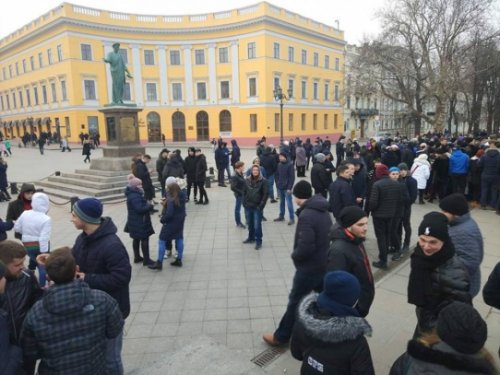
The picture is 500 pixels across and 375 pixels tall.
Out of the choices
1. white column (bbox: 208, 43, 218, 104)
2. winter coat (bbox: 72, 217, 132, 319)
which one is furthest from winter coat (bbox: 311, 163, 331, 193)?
white column (bbox: 208, 43, 218, 104)

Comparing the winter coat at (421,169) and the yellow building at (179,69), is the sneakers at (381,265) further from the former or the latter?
the yellow building at (179,69)

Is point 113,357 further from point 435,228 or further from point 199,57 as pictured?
point 199,57

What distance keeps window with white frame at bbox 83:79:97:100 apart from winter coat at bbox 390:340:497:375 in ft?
144

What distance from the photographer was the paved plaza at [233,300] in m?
4.25

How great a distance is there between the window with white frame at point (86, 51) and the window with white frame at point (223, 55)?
14.3 m

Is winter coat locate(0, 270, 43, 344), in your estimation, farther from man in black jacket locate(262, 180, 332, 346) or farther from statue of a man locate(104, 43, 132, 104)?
statue of a man locate(104, 43, 132, 104)

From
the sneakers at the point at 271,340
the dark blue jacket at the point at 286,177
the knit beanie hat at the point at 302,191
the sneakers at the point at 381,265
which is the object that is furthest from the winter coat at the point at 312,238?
the dark blue jacket at the point at 286,177

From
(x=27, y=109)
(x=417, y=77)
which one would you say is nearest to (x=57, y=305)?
(x=417, y=77)

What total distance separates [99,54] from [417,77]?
32696mm

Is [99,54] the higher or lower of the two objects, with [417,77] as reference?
higher

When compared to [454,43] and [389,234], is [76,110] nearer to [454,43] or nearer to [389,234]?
[454,43]

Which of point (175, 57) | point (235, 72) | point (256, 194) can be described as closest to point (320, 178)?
point (256, 194)

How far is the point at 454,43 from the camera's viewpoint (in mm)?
29422

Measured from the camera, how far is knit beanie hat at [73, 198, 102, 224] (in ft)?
10.6
